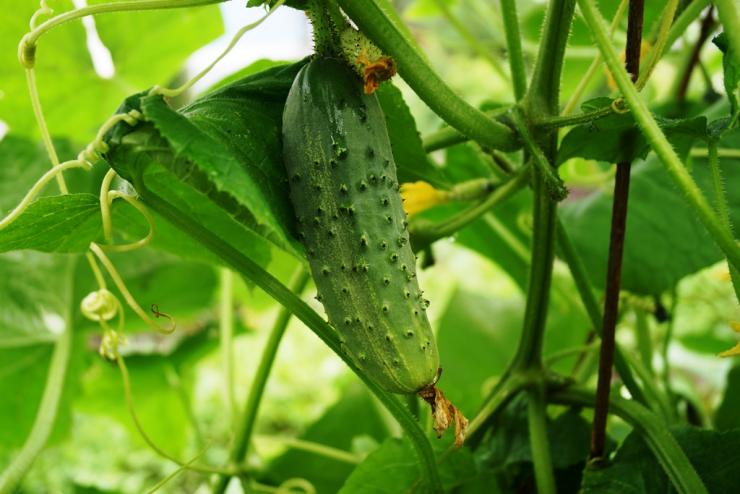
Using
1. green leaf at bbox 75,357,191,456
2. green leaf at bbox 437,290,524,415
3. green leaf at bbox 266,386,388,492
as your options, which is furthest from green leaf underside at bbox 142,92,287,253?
green leaf at bbox 75,357,191,456

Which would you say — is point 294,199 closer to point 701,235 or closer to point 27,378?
point 701,235

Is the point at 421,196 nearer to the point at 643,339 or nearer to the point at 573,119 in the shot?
the point at 573,119

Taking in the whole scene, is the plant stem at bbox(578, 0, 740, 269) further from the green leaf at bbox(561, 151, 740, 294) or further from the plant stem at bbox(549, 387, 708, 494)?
the green leaf at bbox(561, 151, 740, 294)

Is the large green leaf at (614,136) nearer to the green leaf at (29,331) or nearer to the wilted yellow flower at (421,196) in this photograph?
the wilted yellow flower at (421,196)

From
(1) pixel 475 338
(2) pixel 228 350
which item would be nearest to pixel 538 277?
(2) pixel 228 350

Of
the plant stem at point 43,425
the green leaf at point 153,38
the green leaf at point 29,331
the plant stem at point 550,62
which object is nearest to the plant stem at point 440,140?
the plant stem at point 550,62

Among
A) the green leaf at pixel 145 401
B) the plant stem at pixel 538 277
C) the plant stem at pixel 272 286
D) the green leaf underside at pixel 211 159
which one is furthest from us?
the green leaf at pixel 145 401
